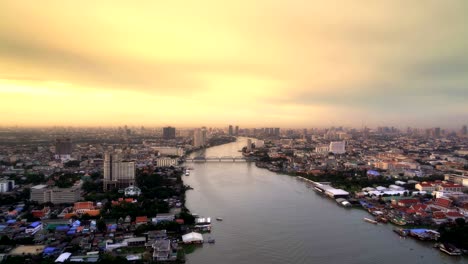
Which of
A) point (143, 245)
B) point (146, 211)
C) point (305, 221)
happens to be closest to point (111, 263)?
point (143, 245)

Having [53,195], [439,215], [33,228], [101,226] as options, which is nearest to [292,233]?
[439,215]

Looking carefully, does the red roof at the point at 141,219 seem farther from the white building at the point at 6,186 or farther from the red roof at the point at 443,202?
the red roof at the point at 443,202

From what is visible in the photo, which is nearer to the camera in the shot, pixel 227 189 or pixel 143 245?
pixel 143 245

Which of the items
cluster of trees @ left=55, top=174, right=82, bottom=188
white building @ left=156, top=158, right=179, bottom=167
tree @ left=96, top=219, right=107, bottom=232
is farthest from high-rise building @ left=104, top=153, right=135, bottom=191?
white building @ left=156, top=158, right=179, bottom=167

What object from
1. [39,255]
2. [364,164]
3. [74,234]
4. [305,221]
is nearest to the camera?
[39,255]

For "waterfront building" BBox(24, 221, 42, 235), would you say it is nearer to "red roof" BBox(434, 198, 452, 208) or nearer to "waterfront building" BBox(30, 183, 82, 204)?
"waterfront building" BBox(30, 183, 82, 204)

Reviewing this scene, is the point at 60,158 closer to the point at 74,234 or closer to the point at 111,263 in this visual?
the point at 74,234
